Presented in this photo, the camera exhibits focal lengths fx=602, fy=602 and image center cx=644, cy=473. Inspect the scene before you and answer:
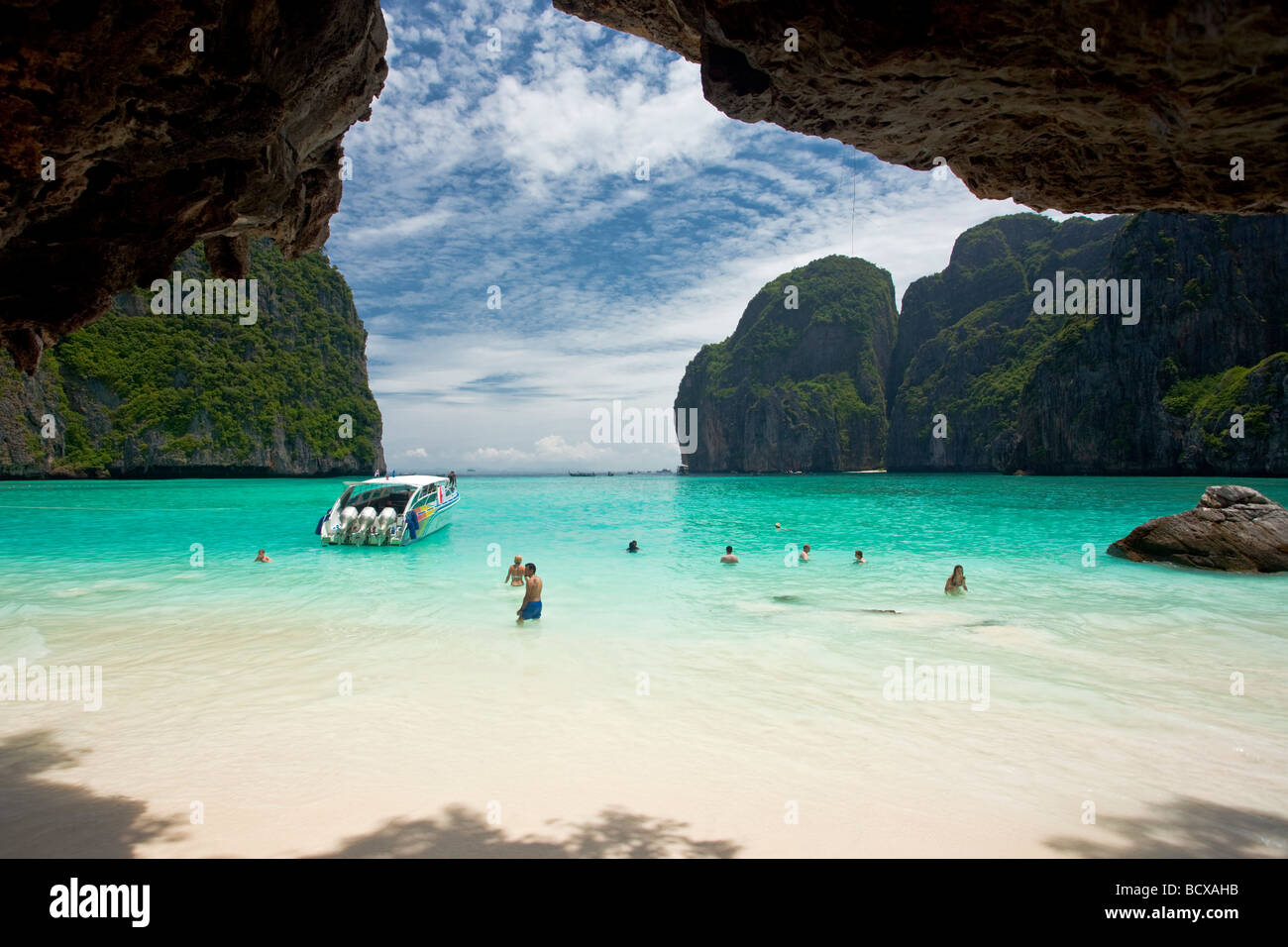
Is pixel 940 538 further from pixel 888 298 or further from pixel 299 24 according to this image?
pixel 888 298

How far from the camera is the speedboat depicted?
22.1 metres

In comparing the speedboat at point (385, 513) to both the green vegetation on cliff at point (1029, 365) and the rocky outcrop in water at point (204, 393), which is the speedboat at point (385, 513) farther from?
the green vegetation on cliff at point (1029, 365)

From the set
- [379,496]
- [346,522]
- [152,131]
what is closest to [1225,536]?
[152,131]

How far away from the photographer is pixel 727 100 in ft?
12.3

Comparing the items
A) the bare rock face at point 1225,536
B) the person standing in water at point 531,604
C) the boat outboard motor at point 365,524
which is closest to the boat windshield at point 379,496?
the boat outboard motor at point 365,524

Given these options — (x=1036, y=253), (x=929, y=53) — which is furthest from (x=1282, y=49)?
(x=1036, y=253)

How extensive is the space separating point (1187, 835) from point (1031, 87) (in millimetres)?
4994

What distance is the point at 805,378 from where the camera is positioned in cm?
16012

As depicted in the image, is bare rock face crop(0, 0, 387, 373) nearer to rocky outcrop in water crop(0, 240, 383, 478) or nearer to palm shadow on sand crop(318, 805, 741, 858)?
palm shadow on sand crop(318, 805, 741, 858)

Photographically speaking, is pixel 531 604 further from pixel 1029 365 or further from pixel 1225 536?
pixel 1029 365

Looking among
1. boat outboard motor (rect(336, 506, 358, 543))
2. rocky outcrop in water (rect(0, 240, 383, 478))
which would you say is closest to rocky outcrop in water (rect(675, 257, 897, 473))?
rocky outcrop in water (rect(0, 240, 383, 478))

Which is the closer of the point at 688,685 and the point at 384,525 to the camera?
the point at 688,685

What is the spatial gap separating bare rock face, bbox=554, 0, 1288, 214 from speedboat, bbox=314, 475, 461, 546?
20.6 meters

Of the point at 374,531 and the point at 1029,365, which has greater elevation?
the point at 1029,365
